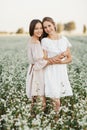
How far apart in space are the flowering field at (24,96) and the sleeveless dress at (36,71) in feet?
0.49

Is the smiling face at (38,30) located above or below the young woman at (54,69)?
above

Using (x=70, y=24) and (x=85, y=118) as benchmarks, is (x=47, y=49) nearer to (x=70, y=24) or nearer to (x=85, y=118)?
(x=85, y=118)

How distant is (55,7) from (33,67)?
384cm

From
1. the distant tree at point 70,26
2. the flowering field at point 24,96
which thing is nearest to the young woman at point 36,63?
the flowering field at point 24,96

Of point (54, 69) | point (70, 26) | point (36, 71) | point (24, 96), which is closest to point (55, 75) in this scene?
point (54, 69)

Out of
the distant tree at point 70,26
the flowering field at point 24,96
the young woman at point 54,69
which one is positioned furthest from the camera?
the distant tree at point 70,26

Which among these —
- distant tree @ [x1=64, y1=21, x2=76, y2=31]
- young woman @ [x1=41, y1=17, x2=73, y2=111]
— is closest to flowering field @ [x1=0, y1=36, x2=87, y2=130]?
young woman @ [x1=41, y1=17, x2=73, y2=111]

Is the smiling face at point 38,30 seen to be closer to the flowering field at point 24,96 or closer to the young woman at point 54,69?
the young woman at point 54,69

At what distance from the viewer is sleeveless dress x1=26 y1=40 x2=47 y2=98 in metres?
Result: 4.96

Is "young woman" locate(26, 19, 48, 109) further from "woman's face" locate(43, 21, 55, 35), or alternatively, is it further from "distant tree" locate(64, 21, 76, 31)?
"distant tree" locate(64, 21, 76, 31)

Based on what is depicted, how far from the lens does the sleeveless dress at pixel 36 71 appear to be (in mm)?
4957

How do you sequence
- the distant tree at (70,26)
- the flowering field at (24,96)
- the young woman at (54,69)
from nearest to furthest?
the flowering field at (24,96), the young woman at (54,69), the distant tree at (70,26)

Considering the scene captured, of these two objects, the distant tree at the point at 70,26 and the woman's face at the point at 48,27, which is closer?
the woman's face at the point at 48,27

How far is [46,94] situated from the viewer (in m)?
4.96
